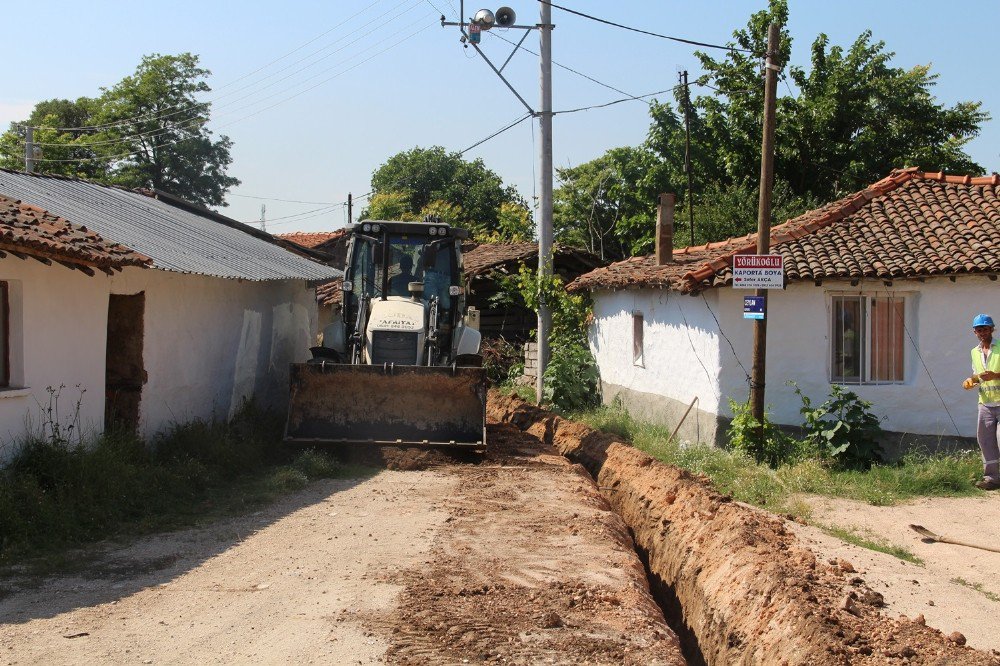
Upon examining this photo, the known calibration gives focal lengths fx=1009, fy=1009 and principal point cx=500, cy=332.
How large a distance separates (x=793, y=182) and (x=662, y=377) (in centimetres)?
1332

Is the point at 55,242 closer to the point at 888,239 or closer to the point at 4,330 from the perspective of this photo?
the point at 4,330

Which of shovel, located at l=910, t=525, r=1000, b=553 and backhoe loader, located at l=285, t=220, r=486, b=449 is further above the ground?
backhoe loader, located at l=285, t=220, r=486, b=449

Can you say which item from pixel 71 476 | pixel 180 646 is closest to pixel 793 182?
pixel 71 476

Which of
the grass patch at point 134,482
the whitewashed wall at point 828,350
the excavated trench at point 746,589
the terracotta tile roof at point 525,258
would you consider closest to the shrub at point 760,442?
the whitewashed wall at point 828,350

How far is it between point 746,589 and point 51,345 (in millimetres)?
7065

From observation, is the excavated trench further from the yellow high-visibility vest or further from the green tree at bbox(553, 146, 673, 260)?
the green tree at bbox(553, 146, 673, 260)

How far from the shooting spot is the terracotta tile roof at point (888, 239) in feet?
42.7

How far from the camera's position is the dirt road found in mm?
5875

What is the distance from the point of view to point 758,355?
1288cm

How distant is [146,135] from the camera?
47281 mm

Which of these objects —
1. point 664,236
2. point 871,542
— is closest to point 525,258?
point 664,236

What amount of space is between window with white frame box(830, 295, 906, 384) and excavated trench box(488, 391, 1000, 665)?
10.6 feet

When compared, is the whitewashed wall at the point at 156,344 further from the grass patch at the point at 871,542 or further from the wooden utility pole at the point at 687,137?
the wooden utility pole at the point at 687,137

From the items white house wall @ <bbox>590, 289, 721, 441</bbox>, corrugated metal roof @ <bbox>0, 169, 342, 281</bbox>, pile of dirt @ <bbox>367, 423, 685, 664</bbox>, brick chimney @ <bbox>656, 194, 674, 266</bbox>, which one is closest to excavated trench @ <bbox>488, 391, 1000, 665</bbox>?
pile of dirt @ <bbox>367, 423, 685, 664</bbox>
